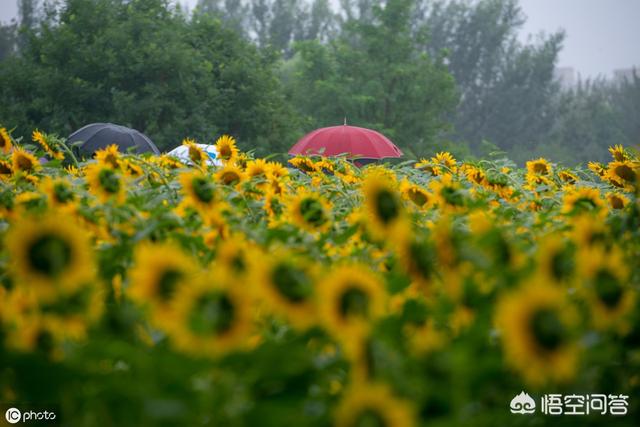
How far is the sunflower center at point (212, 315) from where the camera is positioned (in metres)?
0.99

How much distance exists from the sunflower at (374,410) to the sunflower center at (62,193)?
3.42 ft

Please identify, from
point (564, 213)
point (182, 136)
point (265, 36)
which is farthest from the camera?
point (265, 36)

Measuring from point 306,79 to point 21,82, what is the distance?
1332cm

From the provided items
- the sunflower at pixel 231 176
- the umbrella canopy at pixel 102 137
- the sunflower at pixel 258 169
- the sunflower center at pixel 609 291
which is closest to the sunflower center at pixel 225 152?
the sunflower at pixel 258 169

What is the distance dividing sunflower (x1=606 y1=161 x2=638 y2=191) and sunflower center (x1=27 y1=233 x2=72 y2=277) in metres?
2.03

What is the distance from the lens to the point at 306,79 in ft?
115

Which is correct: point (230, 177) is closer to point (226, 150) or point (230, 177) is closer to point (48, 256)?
point (226, 150)

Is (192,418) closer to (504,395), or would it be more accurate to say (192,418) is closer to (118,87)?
(504,395)

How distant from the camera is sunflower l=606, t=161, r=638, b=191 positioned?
2695mm

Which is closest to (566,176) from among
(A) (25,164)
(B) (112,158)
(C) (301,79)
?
(B) (112,158)

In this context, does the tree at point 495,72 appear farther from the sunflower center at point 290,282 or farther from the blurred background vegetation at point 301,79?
the sunflower center at point 290,282

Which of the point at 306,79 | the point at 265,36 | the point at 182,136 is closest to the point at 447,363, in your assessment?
the point at 182,136

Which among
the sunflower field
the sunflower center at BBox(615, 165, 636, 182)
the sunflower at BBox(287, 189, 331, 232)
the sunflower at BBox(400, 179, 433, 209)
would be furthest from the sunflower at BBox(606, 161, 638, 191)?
the sunflower at BBox(287, 189, 331, 232)

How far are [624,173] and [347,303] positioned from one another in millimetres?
1880
